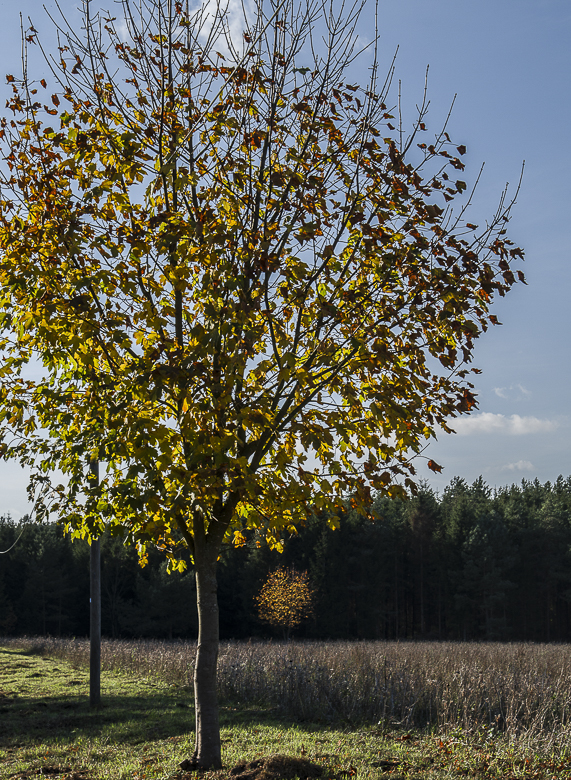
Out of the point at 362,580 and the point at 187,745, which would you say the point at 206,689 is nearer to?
the point at 187,745

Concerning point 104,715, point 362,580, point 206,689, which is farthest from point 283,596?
point 206,689

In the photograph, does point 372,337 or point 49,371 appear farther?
point 49,371

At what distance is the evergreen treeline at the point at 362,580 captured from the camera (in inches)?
1666

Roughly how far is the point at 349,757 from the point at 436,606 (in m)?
45.3

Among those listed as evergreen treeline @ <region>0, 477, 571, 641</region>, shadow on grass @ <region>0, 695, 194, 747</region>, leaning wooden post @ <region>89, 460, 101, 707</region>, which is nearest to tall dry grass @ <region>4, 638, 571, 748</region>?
shadow on grass @ <region>0, 695, 194, 747</region>

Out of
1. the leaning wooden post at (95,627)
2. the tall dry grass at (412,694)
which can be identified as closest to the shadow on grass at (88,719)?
the leaning wooden post at (95,627)

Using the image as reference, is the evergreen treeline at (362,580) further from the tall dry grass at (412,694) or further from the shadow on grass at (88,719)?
the shadow on grass at (88,719)

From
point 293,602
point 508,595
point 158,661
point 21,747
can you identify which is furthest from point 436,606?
point 21,747

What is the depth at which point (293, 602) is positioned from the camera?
33469mm

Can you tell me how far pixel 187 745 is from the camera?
23.5 ft

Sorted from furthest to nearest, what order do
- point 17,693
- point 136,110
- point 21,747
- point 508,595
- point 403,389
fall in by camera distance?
point 508,595, point 17,693, point 21,747, point 136,110, point 403,389

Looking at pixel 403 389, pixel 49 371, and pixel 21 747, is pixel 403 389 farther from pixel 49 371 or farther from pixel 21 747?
pixel 21 747

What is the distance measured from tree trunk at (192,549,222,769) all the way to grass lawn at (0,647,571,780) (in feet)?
0.57

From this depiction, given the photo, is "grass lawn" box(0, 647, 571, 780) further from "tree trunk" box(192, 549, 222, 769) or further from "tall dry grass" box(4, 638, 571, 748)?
"tall dry grass" box(4, 638, 571, 748)
